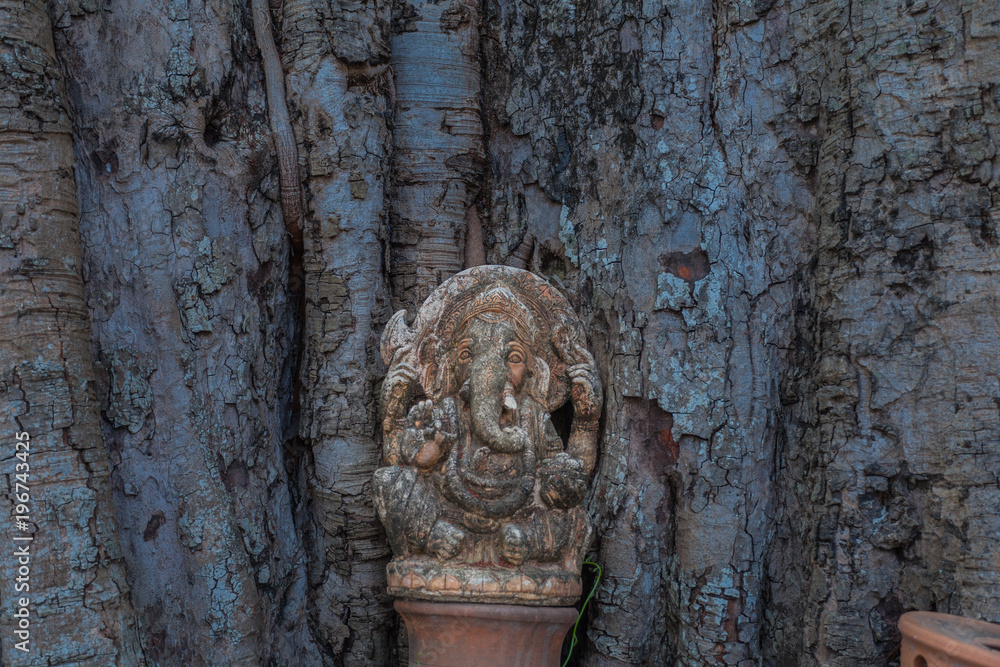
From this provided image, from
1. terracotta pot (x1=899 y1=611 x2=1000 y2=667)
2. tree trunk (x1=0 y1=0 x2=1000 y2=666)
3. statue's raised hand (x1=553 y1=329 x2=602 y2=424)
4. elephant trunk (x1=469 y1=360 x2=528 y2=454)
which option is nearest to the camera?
terracotta pot (x1=899 y1=611 x2=1000 y2=667)

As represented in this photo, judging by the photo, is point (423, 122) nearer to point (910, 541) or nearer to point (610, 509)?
point (610, 509)

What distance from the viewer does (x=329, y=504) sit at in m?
3.00

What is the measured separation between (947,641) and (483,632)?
4.29 ft

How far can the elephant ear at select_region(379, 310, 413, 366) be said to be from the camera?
272 cm

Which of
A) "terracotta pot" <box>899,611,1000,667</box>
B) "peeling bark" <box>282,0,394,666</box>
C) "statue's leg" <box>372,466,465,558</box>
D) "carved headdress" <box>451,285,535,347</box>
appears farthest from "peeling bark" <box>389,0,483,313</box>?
"terracotta pot" <box>899,611,1000,667</box>

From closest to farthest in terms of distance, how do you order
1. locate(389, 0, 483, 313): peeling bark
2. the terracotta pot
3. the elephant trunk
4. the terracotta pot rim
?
the terracotta pot
the terracotta pot rim
the elephant trunk
locate(389, 0, 483, 313): peeling bark

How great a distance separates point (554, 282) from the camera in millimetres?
3137

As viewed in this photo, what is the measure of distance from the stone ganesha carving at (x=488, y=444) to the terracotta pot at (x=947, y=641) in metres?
0.99

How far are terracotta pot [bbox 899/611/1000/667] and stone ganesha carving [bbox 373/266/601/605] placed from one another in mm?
991

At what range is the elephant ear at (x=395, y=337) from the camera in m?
2.72

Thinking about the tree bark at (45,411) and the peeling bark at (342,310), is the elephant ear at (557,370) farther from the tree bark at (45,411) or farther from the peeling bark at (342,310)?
the tree bark at (45,411)

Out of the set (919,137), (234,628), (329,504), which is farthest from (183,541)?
(919,137)

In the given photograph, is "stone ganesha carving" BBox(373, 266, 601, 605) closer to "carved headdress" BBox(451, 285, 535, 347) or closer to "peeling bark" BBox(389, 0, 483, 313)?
"carved headdress" BBox(451, 285, 535, 347)

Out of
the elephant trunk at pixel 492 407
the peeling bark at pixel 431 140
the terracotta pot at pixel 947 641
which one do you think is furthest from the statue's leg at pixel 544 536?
the peeling bark at pixel 431 140
